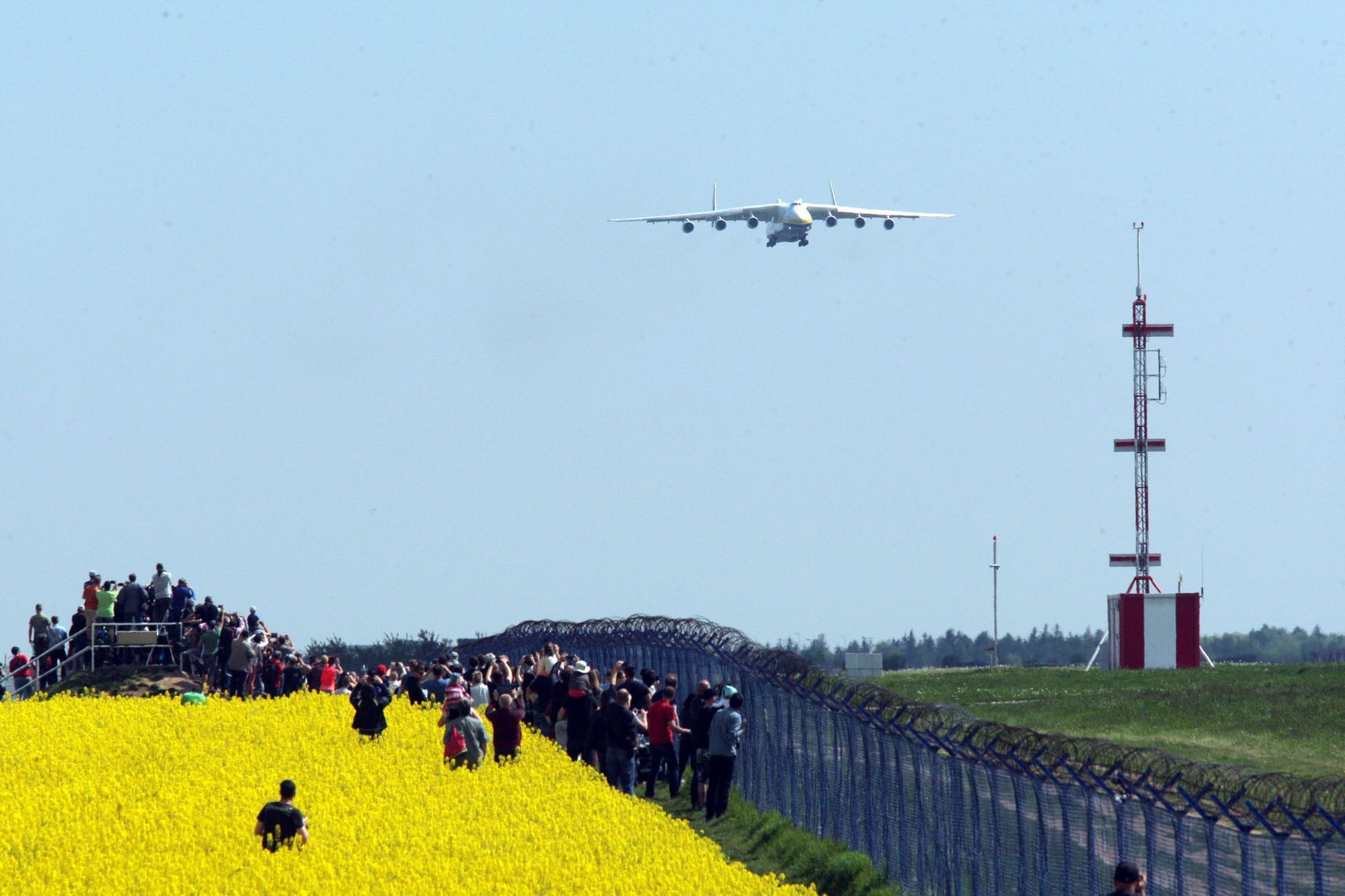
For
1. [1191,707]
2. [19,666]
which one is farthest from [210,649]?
[1191,707]

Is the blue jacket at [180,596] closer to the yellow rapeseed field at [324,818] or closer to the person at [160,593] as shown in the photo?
the person at [160,593]

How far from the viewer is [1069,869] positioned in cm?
1714

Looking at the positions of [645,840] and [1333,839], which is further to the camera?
[645,840]

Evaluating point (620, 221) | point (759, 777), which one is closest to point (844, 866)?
point (759, 777)

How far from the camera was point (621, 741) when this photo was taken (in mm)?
27016

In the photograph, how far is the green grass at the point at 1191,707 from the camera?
35.9m

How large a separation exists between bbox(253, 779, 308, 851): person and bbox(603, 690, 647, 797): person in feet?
23.2

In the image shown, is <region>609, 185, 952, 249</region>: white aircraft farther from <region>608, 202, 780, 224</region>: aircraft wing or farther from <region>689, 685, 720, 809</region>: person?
<region>689, 685, 720, 809</region>: person

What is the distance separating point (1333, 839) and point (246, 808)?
1496 cm

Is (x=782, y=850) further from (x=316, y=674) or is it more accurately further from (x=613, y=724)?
(x=316, y=674)

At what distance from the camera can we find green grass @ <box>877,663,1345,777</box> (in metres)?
35.9

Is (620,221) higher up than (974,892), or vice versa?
(620,221)

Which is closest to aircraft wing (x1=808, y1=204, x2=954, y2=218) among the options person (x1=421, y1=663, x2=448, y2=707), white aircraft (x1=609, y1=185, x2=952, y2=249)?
white aircraft (x1=609, y1=185, x2=952, y2=249)

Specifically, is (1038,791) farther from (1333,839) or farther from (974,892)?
(1333,839)
